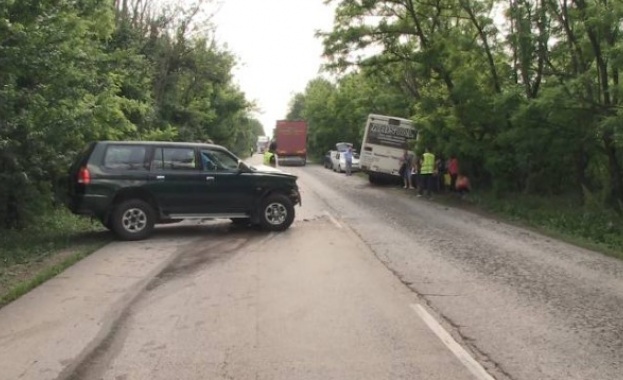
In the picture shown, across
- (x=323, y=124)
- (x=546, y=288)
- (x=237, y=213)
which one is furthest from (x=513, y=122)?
(x=323, y=124)

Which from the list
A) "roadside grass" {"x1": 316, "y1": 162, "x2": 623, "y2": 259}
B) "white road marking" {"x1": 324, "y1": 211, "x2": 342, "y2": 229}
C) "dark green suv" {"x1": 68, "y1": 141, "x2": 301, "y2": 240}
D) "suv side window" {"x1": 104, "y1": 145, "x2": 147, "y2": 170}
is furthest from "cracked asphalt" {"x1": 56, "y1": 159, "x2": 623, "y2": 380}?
"white road marking" {"x1": 324, "y1": 211, "x2": 342, "y2": 229}

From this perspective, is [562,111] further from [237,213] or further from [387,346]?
[387,346]

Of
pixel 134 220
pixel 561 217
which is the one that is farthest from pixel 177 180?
pixel 561 217

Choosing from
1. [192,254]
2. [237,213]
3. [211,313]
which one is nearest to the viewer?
[211,313]

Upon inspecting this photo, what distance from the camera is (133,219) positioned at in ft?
41.5

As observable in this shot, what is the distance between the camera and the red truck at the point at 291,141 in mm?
57281

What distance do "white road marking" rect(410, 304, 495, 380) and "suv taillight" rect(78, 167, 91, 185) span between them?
7.04m

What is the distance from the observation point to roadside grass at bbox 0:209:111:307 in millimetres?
8758

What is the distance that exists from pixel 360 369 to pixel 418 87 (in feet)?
87.4

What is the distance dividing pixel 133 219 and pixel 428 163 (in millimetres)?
13396

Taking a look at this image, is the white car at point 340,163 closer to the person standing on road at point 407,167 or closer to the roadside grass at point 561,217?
the person standing on road at point 407,167

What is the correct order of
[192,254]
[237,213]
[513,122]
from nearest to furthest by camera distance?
[192,254] < [237,213] < [513,122]

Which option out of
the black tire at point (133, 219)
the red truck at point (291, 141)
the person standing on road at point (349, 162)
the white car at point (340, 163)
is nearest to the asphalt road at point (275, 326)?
the black tire at point (133, 219)

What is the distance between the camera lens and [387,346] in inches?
238
